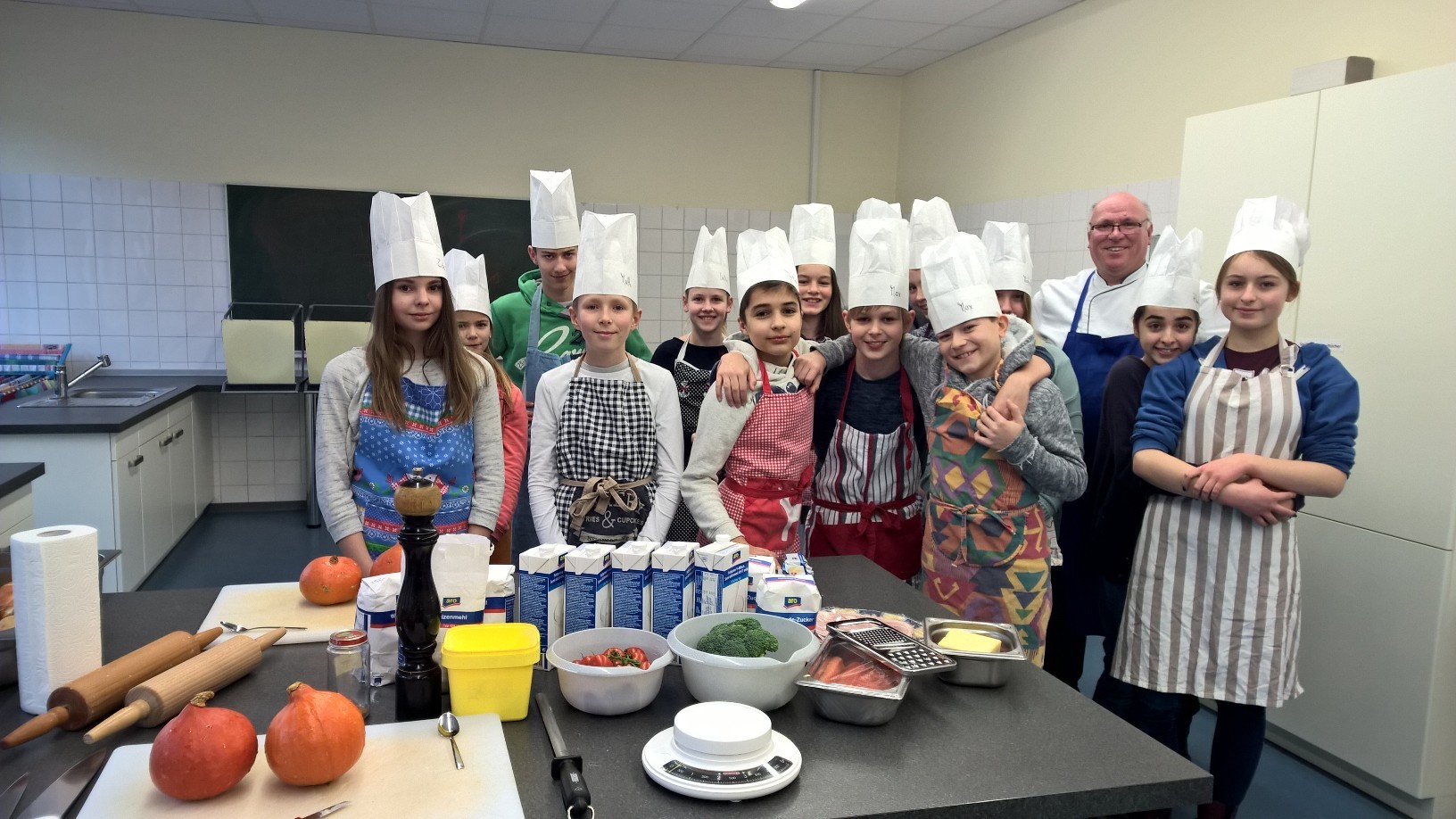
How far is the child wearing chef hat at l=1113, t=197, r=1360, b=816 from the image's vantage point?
70.0 inches

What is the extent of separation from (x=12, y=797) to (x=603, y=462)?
110 centimetres

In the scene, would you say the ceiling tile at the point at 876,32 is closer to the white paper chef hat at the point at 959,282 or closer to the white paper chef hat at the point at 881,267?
the white paper chef hat at the point at 881,267

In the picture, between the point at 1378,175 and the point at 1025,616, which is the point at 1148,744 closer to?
the point at 1025,616

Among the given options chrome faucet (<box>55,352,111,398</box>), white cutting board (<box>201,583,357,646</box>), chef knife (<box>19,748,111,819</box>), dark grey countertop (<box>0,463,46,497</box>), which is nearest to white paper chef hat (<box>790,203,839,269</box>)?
white cutting board (<box>201,583,357,646</box>)

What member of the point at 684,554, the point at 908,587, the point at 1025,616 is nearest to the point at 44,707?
the point at 684,554

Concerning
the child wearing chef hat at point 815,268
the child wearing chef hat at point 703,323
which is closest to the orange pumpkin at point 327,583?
the child wearing chef hat at point 703,323

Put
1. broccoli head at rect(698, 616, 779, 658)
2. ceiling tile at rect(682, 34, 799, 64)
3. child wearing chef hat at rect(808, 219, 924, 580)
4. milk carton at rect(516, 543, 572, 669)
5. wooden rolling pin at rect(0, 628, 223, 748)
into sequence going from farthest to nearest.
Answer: ceiling tile at rect(682, 34, 799, 64) → child wearing chef hat at rect(808, 219, 924, 580) → milk carton at rect(516, 543, 572, 669) → broccoli head at rect(698, 616, 779, 658) → wooden rolling pin at rect(0, 628, 223, 748)

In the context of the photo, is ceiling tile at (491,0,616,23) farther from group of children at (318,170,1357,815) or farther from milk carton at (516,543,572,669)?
milk carton at (516,543,572,669)

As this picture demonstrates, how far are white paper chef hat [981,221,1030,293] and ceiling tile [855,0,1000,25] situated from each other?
2.16 metres

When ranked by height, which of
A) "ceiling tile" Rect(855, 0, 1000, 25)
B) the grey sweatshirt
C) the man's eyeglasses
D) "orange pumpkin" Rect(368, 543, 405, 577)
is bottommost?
"orange pumpkin" Rect(368, 543, 405, 577)

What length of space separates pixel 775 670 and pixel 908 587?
582mm

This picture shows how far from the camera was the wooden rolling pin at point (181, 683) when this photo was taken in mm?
1003

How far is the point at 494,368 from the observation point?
212 centimetres

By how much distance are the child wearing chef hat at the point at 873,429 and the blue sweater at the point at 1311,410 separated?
1.59ft
